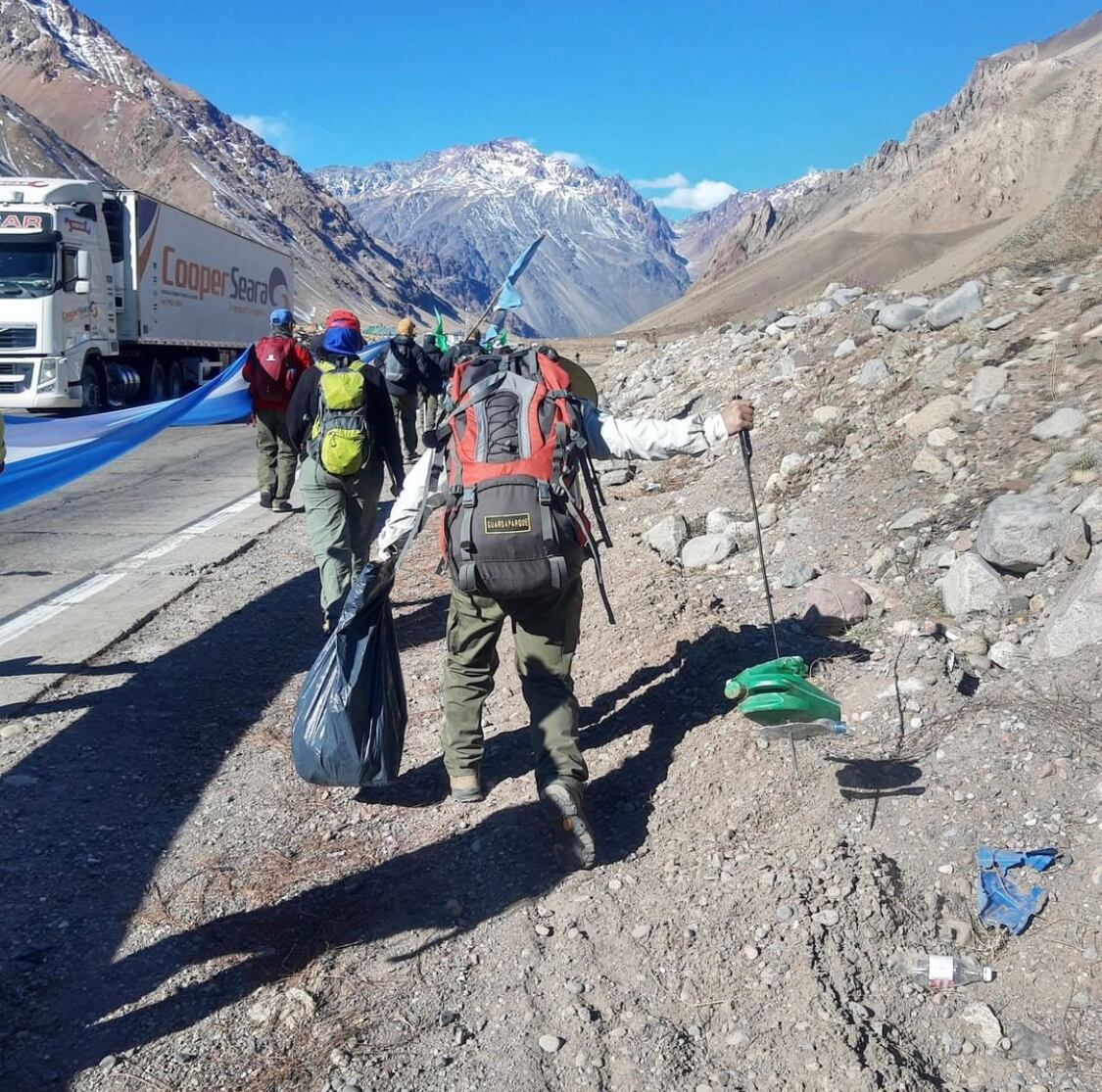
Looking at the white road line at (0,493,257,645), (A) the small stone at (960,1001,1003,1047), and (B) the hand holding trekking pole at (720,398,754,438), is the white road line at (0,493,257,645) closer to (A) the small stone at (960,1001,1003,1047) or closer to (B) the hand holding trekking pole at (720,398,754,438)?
(B) the hand holding trekking pole at (720,398,754,438)

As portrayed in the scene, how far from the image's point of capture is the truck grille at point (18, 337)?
17344 millimetres

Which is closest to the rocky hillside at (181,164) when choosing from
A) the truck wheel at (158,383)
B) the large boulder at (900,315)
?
the truck wheel at (158,383)

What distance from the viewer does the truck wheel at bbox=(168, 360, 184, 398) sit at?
23525 mm

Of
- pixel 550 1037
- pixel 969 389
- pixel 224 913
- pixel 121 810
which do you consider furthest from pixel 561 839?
pixel 969 389

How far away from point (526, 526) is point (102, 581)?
4968 millimetres

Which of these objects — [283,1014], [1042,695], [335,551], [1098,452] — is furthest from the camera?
[335,551]

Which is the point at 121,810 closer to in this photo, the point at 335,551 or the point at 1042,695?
the point at 335,551

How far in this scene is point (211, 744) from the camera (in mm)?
4891

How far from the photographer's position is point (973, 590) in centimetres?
488

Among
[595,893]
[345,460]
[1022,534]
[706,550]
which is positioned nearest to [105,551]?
[345,460]

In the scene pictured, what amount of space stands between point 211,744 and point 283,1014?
79.5 inches

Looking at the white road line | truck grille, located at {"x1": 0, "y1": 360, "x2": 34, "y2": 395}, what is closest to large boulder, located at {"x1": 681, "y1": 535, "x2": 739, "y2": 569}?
the white road line

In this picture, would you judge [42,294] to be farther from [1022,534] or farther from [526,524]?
[1022,534]

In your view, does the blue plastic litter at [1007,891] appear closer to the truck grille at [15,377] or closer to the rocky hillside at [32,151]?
the truck grille at [15,377]
